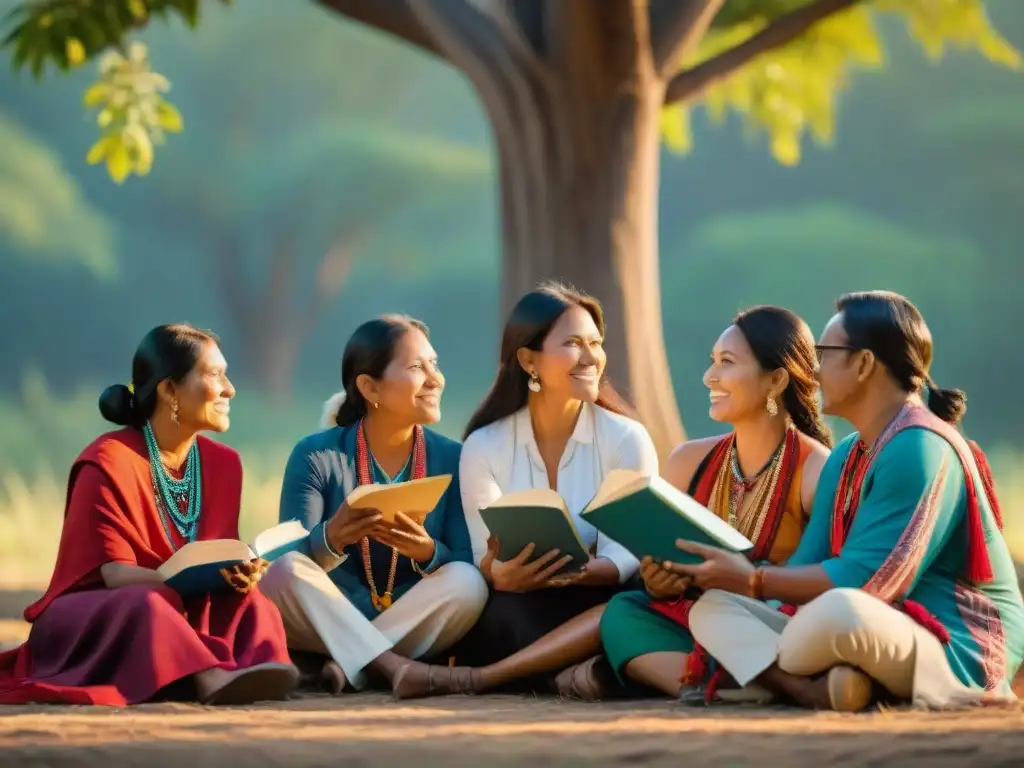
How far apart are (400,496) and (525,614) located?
23.9 inches

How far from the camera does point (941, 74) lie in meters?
23.4

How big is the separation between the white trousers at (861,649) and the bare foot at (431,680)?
0.92 m

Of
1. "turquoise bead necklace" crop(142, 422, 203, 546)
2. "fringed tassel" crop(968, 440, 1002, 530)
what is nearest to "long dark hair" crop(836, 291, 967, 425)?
"fringed tassel" crop(968, 440, 1002, 530)

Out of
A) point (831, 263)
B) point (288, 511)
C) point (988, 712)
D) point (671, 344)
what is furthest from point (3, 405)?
point (988, 712)

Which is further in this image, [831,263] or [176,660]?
[831,263]

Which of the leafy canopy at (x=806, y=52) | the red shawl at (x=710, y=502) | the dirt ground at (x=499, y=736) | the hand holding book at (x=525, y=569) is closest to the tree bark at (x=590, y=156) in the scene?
the leafy canopy at (x=806, y=52)

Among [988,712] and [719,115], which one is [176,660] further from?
[719,115]

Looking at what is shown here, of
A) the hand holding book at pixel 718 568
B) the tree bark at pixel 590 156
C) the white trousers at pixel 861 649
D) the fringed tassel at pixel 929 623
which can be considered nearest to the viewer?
the white trousers at pixel 861 649

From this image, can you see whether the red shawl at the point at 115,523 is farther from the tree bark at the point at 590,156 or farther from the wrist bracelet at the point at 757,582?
the tree bark at the point at 590,156

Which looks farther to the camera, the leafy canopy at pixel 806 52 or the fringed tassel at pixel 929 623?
the leafy canopy at pixel 806 52

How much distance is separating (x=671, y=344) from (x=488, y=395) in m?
17.3

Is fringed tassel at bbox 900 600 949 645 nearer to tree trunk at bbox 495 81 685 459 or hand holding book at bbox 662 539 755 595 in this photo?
hand holding book at bbox 662 539 755 595

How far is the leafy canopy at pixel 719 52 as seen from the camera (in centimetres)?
870

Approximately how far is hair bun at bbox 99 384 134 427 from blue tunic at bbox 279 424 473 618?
22.8 inches
